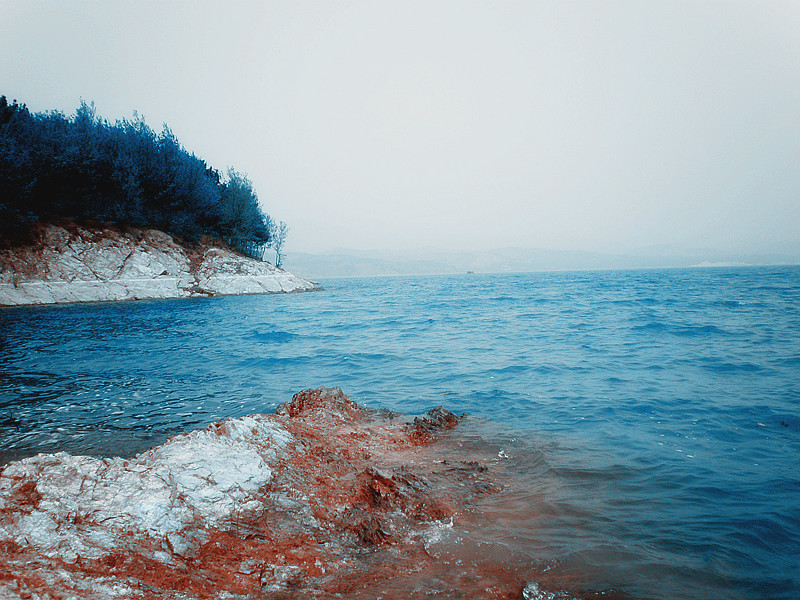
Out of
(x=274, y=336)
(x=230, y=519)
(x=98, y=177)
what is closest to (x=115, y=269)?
(x=98, y=177)

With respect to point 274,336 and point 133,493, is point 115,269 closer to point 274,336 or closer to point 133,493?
point 274,336

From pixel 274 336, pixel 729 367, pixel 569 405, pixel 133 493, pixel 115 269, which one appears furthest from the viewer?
pixel 115 269

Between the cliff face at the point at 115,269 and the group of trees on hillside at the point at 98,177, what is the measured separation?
85.5 inches

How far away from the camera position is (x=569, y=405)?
7164mm

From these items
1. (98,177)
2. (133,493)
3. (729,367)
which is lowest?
(729,367)

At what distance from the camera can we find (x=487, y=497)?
4062 mm

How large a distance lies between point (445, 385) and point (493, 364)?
7.35 ft

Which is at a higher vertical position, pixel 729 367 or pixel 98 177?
pixel 98 177

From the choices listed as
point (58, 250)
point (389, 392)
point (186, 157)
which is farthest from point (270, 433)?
point (186, 157)

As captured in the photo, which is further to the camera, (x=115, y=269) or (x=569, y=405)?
(x=115, y=269)

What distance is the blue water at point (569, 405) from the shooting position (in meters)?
3.31

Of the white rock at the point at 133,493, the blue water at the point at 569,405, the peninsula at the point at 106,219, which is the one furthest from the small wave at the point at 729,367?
the peninsula at the point at 106,219

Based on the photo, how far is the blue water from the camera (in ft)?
10.9

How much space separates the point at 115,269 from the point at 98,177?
9.76 meters
